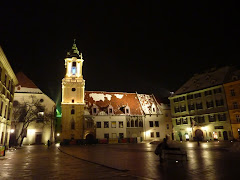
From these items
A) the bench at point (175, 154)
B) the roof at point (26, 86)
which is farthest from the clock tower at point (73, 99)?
the bench at point (175, 154)

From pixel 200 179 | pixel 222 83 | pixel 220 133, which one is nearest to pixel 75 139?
pixel 220 133

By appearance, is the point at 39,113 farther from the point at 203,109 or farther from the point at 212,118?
the point at 212,118

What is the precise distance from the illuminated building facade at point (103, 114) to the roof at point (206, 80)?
10.2 metres

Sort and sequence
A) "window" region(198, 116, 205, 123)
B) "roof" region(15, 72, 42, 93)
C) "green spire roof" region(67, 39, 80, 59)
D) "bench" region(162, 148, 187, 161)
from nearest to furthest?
"bench" region(162, 148, 187, 161) < "window" region(198, 116, 205, 123) < "roof" region(15, 72, 42, 93) < "green spire roof" region(67, 39, 80, 59)

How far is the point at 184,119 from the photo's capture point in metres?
51.5

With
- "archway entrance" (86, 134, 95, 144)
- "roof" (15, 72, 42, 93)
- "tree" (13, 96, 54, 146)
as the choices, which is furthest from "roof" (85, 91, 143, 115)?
"roof" (15, 72, 42, 93)

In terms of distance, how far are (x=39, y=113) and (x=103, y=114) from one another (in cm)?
1590

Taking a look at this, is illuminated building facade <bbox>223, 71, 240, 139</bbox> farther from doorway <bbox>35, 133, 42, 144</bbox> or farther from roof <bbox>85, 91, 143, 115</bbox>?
doorway <bbox>35, 133, 42, 144</bbox>

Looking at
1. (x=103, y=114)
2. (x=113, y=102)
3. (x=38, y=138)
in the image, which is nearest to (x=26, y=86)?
(x=38, y=138)

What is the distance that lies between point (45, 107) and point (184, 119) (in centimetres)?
3695

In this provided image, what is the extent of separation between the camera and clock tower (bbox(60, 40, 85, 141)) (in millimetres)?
49156

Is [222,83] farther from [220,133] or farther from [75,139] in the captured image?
[75,139]

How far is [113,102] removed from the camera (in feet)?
183

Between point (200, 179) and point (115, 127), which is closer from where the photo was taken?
point (200, 179)
